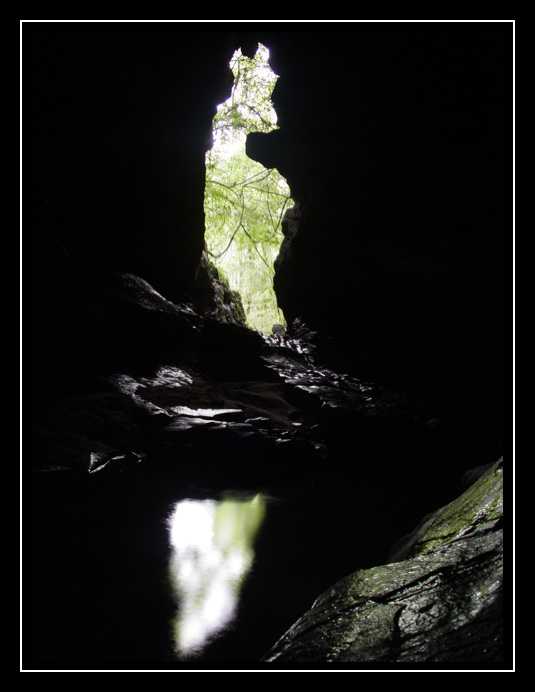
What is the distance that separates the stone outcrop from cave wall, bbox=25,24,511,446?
5.99 meters

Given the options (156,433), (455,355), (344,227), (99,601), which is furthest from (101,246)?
(455,355)

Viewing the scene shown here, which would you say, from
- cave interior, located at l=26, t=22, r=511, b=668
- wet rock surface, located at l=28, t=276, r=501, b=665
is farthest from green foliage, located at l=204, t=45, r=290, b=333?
wet rock surface, located at l=28, t=276, r=501, b=665

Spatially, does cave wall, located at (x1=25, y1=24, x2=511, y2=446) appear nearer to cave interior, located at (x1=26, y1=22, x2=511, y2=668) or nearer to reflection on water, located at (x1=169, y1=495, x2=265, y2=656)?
cave interior, located at (x1=26, y1=22, x2=511, y2=668)

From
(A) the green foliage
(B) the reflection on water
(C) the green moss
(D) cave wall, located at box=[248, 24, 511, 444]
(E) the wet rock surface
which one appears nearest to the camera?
(E) the wet rock surface

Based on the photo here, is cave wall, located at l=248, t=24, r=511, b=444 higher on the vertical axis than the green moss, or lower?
higher

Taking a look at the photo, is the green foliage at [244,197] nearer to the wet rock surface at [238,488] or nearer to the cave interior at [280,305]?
the cave interior at [280,305]

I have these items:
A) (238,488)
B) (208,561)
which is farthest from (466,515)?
(238,488)

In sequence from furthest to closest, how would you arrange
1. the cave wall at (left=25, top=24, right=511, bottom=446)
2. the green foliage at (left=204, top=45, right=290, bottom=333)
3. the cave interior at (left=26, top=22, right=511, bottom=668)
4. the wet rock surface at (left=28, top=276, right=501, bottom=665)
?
the green foliage at (left=204, top=45, right=290, bottom=333)
the cave wall at (left=25, top=24, right=511, bottom=446)
the cave interior at (left=26, top=22, right=511, bottom=668)
the wet rock surface at (left=28, top=276, right=501, bottom=665)

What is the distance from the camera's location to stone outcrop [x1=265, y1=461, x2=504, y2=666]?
58.2 inches

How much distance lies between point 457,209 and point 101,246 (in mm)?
10316

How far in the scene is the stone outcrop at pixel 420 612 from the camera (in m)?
1.48

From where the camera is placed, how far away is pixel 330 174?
11.9 metres

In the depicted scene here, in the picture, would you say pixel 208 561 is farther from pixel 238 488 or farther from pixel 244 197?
pixel 244 197

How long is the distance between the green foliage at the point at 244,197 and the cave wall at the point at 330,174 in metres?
4.06
